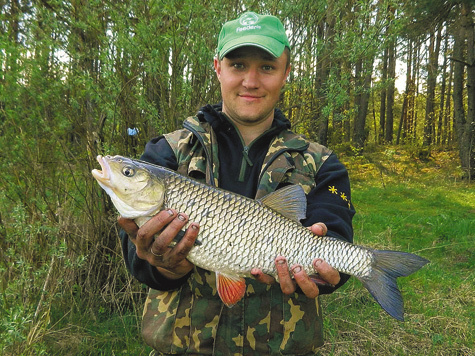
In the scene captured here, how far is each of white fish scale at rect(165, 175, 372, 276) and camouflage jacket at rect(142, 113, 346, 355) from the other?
27cm

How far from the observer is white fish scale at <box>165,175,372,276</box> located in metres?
1.71

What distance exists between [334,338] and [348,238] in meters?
1.37

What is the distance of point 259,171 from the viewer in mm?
2176

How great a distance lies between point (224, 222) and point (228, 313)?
529 mm

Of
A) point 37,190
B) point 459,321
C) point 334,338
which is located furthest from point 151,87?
point 459,321

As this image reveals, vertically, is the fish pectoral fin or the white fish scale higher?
the white fish scale

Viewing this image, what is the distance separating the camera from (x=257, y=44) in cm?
209

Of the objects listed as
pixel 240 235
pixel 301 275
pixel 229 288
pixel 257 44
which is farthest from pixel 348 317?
pixel 257 44

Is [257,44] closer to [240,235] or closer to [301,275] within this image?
[240,235]

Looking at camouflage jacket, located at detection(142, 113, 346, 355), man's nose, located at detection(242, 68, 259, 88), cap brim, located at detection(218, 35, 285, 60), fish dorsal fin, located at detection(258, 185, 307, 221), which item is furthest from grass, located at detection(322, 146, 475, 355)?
cap brim, located at detection(218, 35, 285, 60)

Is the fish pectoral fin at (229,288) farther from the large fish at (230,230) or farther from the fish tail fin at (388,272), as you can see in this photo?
the fish tail fin at (388,272)

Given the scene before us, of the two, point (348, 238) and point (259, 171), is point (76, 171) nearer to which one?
point (259, 171)

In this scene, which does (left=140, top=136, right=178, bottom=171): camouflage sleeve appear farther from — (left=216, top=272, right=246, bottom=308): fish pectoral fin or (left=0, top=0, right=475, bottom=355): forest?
(left=0, top=0, right=475, bottom=355): forest

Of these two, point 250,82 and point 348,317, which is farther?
point 348,317
